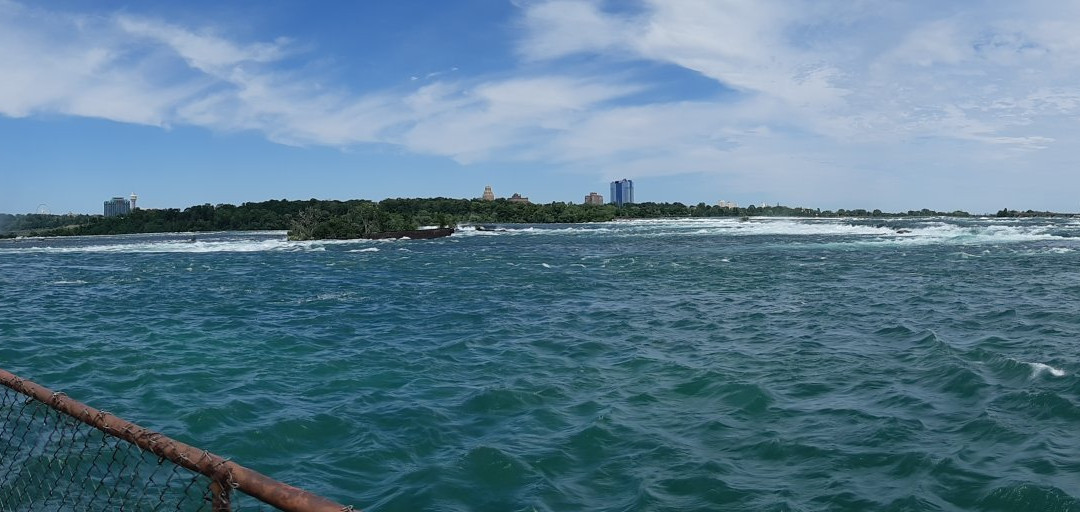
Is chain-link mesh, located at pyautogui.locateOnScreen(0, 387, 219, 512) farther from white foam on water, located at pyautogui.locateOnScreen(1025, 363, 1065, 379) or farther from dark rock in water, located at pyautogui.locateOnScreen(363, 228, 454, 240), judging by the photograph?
dark rock in water, located at pyautogui.locateOnScreen(363, 228, 454, 240)

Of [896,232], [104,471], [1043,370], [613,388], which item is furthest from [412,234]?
[104,471]

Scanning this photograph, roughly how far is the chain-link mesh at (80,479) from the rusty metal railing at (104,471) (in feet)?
0.03

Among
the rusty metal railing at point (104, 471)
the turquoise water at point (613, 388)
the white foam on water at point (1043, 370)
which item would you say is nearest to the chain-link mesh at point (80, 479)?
the rusty metal railing at point (104, 471)

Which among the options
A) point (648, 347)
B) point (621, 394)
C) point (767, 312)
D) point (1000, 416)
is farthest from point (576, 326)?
point (1000, 416)

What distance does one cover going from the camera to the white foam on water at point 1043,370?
12149mm

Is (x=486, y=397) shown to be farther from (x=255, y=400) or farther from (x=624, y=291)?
(x=624, y=291)

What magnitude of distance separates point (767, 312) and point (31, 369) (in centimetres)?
1830

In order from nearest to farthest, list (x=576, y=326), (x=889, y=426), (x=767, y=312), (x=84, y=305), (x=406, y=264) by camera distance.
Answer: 1. (x=889, y=426)
2. (x=576, y=326)
3. (x=767, y=312)
4. (x=84, y=305)
5. (x=406, y=264)

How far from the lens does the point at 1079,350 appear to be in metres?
14.1

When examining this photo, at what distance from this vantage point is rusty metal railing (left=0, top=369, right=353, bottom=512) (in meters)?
3.05

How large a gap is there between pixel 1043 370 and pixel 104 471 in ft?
48.1

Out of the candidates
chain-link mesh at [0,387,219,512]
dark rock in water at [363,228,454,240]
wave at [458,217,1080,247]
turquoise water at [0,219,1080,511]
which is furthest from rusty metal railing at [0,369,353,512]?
dark rock in water at [363,228,454,240]

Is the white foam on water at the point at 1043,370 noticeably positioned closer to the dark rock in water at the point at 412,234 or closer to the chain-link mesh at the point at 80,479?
the chain-link mesh at the point at 80,479

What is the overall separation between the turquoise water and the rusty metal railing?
1.06 metres
